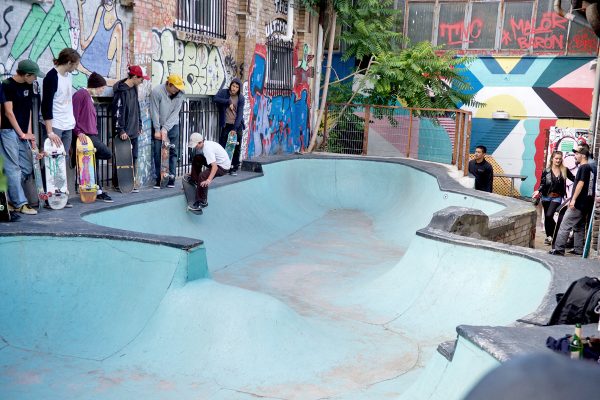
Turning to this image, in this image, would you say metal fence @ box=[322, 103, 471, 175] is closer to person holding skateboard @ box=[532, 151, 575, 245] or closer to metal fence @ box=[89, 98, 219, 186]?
person holding skateboard @ box=[532, 151, 575, 245]

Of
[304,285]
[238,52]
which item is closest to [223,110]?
[238,52]

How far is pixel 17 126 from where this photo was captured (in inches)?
288

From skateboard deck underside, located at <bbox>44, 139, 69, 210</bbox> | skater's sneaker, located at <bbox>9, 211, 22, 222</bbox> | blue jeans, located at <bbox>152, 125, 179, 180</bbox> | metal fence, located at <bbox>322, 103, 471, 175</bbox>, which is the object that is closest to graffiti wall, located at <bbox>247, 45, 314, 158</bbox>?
metal fence, located at <bbox>322, 103, 471, 175</bbox>

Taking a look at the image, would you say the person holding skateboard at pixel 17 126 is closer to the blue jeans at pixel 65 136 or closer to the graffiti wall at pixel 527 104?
the blue jeans at pixel 65 136

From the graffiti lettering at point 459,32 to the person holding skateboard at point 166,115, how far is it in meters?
11.1

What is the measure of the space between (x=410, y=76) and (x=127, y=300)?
11955mm

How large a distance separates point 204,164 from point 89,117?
188 centimetres

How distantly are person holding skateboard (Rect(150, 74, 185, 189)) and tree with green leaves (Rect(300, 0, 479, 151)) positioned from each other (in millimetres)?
6701

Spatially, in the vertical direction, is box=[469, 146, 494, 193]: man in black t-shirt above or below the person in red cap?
below

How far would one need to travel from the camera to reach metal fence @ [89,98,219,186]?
9695 millimetres

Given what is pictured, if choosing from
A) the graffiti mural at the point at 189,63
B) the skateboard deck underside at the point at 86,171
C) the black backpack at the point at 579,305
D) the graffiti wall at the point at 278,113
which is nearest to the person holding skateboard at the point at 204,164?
the skateboard deck underside at the point at 86,171

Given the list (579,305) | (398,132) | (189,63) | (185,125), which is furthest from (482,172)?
(579,305)

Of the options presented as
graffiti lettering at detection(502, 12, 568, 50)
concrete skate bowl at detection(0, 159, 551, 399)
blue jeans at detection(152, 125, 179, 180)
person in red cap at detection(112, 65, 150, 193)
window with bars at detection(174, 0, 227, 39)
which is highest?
graffiti lettering at detection(502, 12, 568, 50)

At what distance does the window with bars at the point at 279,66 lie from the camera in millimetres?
15336
